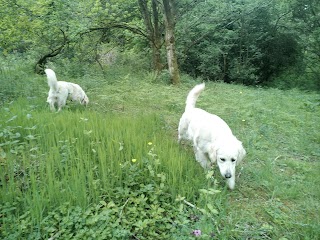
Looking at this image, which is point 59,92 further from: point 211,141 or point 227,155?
point 227,155

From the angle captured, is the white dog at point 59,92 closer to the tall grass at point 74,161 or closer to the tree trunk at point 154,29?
the tall grass at point 74,161

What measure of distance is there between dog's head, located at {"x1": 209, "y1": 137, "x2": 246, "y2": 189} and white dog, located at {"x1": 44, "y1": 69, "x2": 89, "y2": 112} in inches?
155

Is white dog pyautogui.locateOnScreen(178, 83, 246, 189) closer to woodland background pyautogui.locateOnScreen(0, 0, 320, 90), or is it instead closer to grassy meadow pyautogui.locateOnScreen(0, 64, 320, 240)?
grassy meadow pyautogui.locateOnScreen(0, 64, 320, 240)

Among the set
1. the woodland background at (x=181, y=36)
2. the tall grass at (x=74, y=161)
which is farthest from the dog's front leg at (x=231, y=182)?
the woodland background at (x=181, y=36)

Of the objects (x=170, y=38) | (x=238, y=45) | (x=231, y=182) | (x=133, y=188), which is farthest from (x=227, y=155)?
(x=238, y=45)

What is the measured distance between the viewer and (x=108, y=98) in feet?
26.8

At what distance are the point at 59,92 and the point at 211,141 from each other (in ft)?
13.2

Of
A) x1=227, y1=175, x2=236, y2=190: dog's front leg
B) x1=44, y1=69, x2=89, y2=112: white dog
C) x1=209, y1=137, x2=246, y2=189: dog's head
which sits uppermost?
x1=44, y1=69, x2=89, y2=112: white dog

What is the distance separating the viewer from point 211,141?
3.95 meters

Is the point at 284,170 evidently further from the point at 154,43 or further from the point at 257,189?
the point at 154,43

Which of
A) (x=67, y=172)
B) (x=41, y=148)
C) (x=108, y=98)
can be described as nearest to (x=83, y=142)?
(x=41, y=148)

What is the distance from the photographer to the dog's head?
3422mm

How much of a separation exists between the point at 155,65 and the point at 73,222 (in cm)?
1205

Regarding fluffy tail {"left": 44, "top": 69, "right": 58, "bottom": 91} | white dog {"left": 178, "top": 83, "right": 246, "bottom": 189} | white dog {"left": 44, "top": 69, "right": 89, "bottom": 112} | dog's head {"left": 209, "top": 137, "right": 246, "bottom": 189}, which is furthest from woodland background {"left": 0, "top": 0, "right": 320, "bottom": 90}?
dog's head {"left": 209, "top": 137, "right": 246, "bottom": 189}
